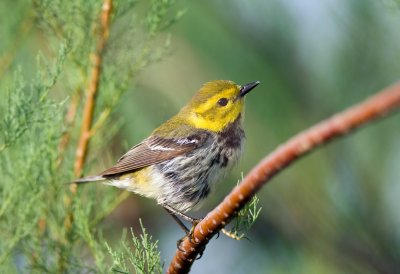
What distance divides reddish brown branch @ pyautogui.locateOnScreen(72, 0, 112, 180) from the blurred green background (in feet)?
0.71

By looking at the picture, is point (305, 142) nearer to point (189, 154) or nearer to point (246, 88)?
point (246, 88)

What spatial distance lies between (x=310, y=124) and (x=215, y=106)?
24.7 inches

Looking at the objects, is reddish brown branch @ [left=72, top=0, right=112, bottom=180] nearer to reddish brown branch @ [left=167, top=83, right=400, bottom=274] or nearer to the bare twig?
the bare twig

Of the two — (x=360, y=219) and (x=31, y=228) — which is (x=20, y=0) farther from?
(x=360, y=219)

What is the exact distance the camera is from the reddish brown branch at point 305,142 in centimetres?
120

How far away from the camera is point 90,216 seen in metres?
3.22

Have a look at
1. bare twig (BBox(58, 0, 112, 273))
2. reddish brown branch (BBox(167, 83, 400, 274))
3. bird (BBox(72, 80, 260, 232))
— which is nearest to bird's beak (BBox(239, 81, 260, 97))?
bird (BBox(72, 80, 260, 232))

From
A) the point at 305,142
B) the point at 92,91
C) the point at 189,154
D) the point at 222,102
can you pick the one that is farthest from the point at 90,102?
the point at 305,142

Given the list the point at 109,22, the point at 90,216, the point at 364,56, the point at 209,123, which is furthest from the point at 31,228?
the point at 364,56

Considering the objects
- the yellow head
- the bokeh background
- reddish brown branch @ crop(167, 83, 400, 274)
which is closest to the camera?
reddish brown branch @ crop(167, 83, 400, 274)

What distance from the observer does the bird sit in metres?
3.51

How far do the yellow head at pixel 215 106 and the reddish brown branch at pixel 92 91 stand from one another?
2.48 ft

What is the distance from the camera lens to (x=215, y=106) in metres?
3.88

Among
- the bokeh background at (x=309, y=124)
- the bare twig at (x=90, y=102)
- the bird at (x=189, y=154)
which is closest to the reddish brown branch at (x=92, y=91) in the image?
the bare twig at (x=90, y=102)
